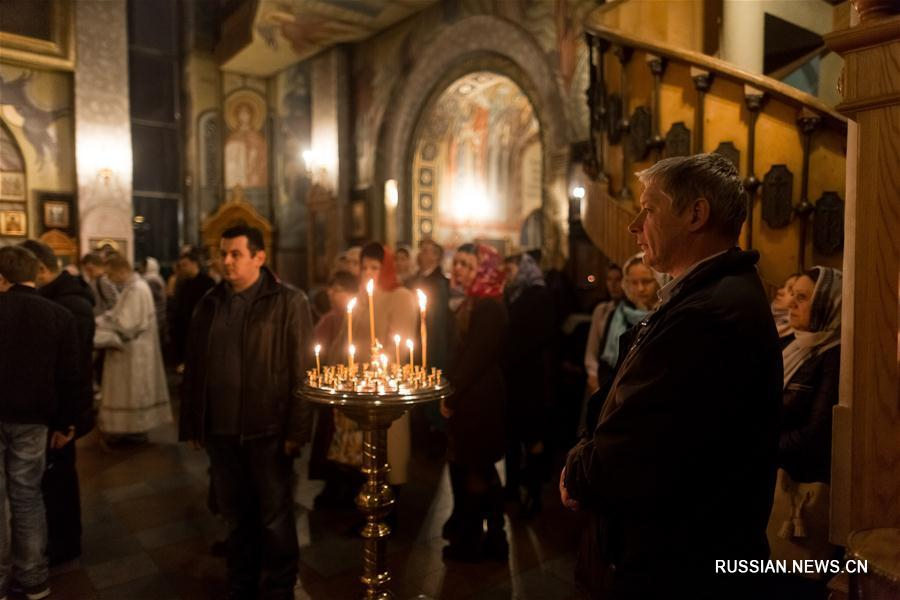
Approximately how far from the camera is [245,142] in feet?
47.2

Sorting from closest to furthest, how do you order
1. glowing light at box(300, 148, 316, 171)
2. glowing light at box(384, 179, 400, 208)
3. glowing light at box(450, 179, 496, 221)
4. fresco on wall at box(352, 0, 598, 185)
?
fresco on wall at box(352, 0, 598, 185) → glowing light at box(384, 179, 400, 208) → glowing light at box(300, 148, 316, 171) → glowing light at box(450, 179, 496, 221)

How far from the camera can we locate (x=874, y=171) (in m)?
1.88

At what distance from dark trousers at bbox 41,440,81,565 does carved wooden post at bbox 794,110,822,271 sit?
418cm

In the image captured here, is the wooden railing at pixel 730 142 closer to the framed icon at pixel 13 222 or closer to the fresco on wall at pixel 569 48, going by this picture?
the fresco on wall at pixel 569 48

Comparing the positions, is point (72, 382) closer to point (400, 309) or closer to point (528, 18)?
point (400, 309)

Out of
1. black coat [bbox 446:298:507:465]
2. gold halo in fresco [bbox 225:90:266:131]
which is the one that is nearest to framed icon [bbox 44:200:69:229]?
gold halo in fresco [bbox 225:90:266:131]

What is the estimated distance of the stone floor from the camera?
3055 millimetres

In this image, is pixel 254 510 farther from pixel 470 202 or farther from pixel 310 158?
pixel 470 202

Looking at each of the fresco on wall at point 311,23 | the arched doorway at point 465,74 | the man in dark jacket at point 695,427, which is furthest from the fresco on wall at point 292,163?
the man in dark jacket at point 695,427

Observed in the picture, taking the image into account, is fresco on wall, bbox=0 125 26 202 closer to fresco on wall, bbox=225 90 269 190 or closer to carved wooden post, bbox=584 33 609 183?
fresco on wall, bbox=225 90 269 190

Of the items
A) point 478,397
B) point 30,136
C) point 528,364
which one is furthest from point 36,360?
point 30,136

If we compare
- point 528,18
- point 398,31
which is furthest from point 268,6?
point 528,18

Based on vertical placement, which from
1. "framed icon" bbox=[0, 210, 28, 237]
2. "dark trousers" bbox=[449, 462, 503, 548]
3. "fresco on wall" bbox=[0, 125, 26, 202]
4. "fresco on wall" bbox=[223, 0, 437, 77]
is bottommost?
"dark trousers" bbox=[449, 462, 503, 548]

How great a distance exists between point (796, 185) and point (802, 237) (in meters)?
0.30
